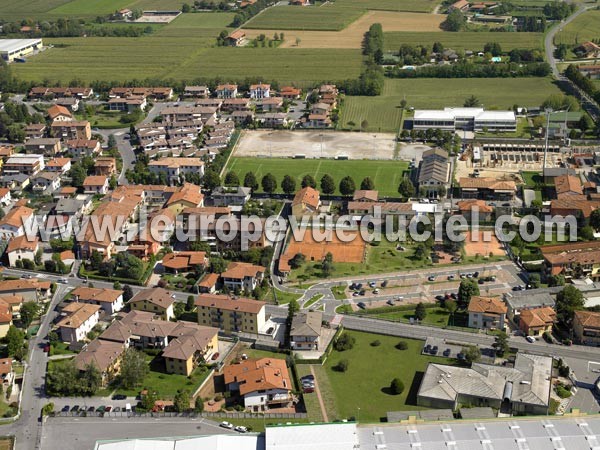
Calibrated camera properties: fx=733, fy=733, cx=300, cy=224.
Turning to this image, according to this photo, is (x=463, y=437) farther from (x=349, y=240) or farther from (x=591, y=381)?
(x=349, y=240)

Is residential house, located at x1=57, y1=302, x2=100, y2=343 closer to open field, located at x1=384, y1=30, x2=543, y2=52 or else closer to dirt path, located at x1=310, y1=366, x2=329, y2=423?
dirt path, located at x1=310, y1=366, x2=329, y2=423

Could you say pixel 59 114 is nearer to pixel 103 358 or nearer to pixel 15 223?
pixel 15 223

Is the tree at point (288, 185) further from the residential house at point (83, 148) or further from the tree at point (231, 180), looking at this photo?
the residential house at point (83, 148)

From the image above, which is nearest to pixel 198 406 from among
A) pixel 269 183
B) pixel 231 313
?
pixel 231 313

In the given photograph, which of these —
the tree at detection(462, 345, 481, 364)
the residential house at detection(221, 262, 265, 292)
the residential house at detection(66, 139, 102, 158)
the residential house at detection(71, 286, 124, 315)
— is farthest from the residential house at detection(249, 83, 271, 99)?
the tree at detection(462, 345, 481, 364)

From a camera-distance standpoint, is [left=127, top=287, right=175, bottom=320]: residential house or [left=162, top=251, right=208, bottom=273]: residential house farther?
[left=162, top=251, right=208, bottom=273]: residential house

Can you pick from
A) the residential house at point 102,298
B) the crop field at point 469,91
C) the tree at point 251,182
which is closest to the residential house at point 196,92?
the crop field at point 469,91
